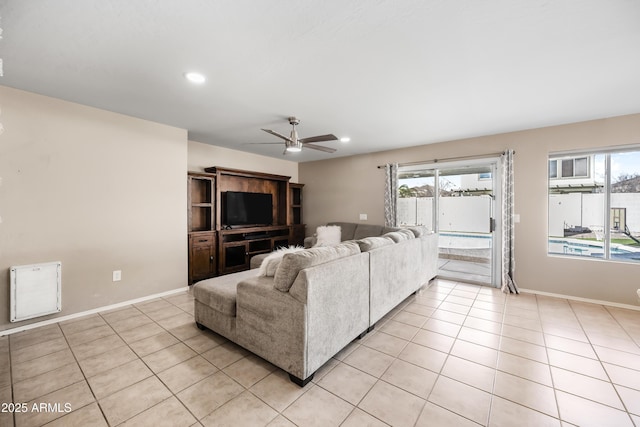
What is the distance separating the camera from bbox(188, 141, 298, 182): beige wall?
458 cm

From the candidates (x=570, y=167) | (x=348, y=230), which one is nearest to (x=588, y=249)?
(x=570, y=167)

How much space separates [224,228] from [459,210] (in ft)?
14.3

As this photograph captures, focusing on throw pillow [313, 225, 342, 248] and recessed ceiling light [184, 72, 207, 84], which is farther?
throw pillow [313, 225, 342, 248]

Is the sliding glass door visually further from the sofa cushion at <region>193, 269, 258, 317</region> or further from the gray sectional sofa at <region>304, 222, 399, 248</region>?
the sofa cushion at <region>193, 269, 258, 317</region>

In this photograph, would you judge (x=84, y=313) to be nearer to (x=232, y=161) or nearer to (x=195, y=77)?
(x=195, y=77)

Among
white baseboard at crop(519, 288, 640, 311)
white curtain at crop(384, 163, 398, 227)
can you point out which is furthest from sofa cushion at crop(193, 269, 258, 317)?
white baseboard at crop(519, 288, 640, 311)

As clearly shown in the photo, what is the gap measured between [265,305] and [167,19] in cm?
209

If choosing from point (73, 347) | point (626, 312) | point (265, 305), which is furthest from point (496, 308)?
point (73, 347)

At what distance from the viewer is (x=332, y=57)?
2000mm

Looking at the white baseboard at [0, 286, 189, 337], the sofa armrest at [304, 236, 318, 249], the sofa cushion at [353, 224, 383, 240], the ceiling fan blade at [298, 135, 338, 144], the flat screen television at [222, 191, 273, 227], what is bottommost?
the white baseboard at [0, 286, 189, 337]

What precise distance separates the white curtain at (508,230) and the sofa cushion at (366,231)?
6.59 feet

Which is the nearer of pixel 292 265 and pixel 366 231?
pixel 292 265

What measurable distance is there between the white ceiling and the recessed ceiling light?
6 cm

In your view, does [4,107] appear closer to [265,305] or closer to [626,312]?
[265,305]
